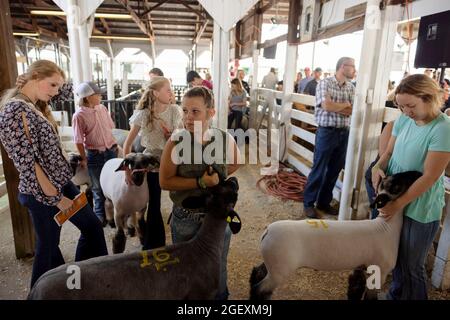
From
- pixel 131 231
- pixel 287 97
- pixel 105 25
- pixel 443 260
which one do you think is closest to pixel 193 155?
pixel 131 231

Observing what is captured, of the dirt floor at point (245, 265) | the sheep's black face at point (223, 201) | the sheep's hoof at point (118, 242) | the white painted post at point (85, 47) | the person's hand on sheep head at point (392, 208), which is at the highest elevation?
the white painted post at point (85, 47)

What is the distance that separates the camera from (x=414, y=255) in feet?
6.44

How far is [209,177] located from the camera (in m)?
1.69

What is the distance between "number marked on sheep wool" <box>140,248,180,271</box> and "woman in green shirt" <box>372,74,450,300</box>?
1.36 m

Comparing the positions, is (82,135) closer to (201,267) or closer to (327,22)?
(201,267)

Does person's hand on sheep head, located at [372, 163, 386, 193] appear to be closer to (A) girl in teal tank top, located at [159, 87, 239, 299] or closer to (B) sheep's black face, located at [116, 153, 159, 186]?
(A) girl in teal tank top, located at [159, 87, 239, 299]

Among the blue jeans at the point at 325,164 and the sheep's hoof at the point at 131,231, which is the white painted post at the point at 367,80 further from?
the sheep's hoof at the point at 131,231

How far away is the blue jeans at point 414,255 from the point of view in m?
1.92

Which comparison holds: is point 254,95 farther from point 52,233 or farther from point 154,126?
point 52,233

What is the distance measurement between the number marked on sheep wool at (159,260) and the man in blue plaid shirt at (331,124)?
263 centimetres

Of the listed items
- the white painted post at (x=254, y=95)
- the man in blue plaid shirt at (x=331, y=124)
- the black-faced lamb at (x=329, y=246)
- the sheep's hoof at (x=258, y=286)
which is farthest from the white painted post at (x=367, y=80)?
the white painted post at (x=254, y=95)

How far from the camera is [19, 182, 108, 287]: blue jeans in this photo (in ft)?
6.47

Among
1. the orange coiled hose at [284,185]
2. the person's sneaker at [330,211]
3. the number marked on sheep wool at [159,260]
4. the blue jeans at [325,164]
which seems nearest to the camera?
the number marked on sheep wool at [159,260]
